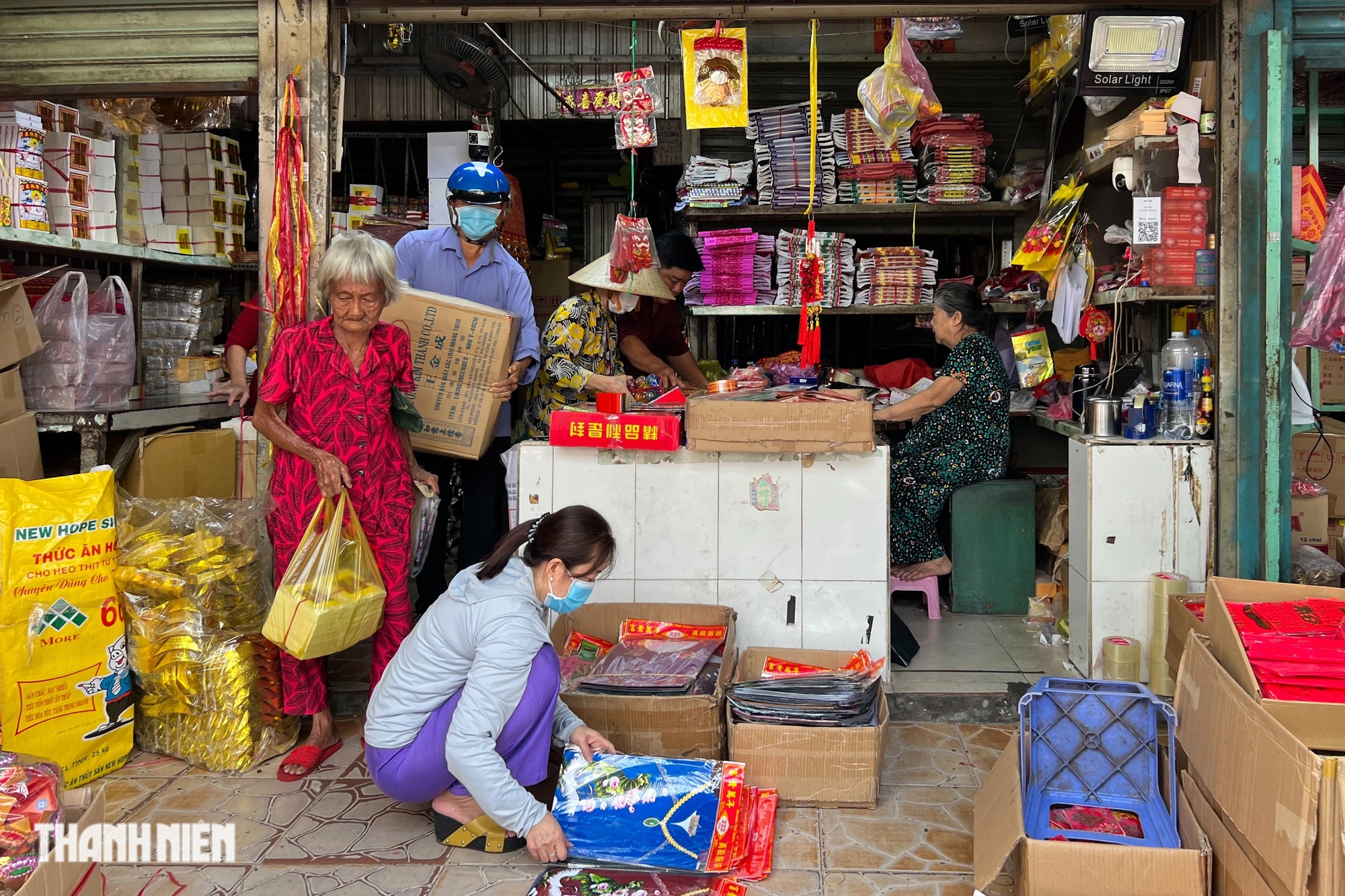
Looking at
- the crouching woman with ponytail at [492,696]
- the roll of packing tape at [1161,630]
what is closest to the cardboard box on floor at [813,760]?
the crouching woman with ponytail at [492,696]

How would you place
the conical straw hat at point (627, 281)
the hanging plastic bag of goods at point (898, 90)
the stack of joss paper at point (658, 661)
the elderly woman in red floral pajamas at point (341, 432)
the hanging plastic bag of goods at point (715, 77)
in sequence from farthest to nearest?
1. the conical straw hat at point (627, 281)
2. the hanging plastic bag of goods at point (898, 90)
3. the hanging plastic bag of goods at point (715, 77)
4. the elderly woman in red floral pajamas at point (341, 432)
5. the stack of joss paper at point (658, 661)

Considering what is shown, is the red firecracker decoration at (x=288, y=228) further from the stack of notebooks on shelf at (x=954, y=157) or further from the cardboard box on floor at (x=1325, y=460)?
the cardboard box on floor at (x=1325, y=460)

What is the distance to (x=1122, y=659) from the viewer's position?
11.9ft

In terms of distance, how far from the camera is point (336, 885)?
261 cm

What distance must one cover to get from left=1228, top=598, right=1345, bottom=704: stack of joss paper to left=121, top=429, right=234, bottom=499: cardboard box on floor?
3798 mm

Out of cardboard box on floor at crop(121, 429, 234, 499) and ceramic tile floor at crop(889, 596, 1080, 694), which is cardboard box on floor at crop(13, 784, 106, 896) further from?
ceramic tile floor at crop(889, 596, 1080, 694)

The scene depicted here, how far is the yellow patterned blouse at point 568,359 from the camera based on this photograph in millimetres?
4281

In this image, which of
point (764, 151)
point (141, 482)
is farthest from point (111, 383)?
point (764, 151)

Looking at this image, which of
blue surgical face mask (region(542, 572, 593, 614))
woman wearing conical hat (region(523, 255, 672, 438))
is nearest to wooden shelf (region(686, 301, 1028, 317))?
woman wearing conical hat (region(523, 255, 672, 438))

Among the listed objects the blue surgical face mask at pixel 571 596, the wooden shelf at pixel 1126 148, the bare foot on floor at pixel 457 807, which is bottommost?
the bare foot on floor at pixel 457 807

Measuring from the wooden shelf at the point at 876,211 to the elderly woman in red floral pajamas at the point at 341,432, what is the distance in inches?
117

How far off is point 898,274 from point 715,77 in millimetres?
2274

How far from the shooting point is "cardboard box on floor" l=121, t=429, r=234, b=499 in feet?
14.3

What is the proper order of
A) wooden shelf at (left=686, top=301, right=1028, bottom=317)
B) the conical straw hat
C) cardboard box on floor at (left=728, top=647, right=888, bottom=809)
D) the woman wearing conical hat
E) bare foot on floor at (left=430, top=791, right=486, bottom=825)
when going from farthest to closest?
1. wooden shelf at (left=686, top=301, right=1028, bottom=317)
2. the conical straw hat
3. the woman wearing conical hat
4. cardboard box on floor at (left=728, top=647, right=888, bottom=809)
5. bare foot on floor at (left=430, top=791, right=486, bottom=825)
